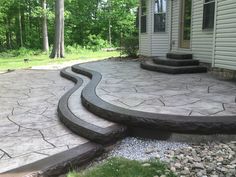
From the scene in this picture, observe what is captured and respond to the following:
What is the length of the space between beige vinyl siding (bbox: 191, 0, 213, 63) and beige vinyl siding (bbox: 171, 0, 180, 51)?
1154mm

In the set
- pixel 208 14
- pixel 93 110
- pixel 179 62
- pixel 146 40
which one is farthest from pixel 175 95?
pixel 146 40

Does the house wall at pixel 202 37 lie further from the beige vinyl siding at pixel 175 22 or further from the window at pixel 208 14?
the window at pixel 208 14

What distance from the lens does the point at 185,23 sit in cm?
855

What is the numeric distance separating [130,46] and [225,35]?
6765 mm

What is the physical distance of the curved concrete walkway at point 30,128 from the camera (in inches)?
111

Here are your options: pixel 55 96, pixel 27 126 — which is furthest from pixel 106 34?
pixel 27 126

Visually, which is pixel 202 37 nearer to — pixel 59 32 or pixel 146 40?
pixel 146 40

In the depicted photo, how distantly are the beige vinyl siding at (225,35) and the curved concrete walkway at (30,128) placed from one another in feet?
11.2

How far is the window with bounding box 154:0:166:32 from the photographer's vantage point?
9.90 meters

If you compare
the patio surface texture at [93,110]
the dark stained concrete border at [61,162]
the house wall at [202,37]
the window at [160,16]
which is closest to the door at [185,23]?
the house wall at [202,37]

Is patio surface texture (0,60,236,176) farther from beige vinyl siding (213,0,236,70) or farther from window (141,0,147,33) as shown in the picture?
window (141,0,147,33)

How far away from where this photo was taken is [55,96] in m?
5.40

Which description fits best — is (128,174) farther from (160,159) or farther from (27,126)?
(27,126)

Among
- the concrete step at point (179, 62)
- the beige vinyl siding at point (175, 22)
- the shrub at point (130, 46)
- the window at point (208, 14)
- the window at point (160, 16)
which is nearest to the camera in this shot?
the window at point (208, 14)
